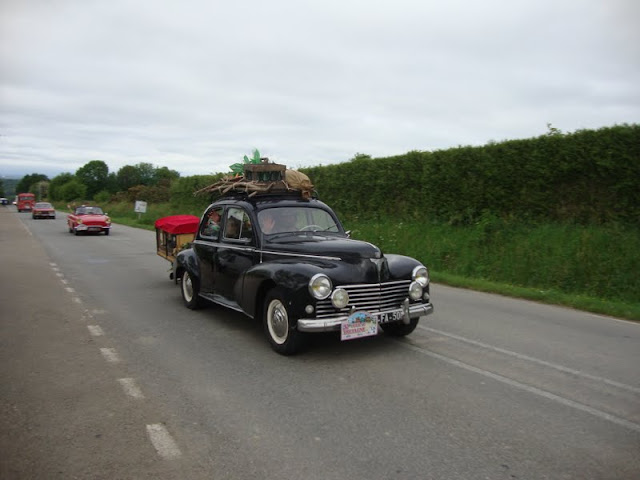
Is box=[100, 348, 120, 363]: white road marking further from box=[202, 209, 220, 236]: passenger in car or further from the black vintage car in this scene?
box=[202, 209, 220, 236]: passenger in car

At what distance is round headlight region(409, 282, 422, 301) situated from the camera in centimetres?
588

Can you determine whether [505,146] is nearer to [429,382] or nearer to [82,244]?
[429,382]

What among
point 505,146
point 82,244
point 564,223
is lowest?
point 82,244

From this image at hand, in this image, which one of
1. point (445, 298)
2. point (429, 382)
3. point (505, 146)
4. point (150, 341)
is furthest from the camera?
point (505, 146)

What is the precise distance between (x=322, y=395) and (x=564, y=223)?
10.4 metres

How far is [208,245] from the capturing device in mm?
7551

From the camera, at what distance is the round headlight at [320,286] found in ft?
17.0

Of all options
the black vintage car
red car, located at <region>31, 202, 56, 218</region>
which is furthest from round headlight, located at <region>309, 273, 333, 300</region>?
red car, located at <region>31, 202, 56, 218</region>

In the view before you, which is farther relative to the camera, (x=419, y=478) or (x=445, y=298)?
(x=445, y=298)

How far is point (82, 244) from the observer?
19750mm

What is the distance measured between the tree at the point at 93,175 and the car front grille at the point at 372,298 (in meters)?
145

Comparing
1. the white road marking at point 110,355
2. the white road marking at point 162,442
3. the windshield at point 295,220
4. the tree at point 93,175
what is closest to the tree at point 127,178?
the tree at point 93,175

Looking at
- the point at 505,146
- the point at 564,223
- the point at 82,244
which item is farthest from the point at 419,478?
the point at 82,244

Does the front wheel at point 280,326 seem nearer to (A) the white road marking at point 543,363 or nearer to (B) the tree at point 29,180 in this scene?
(A) the white road marking at point 543,363
